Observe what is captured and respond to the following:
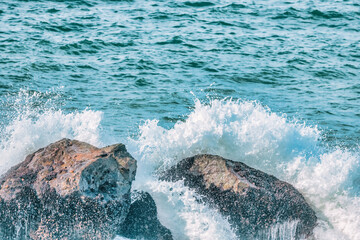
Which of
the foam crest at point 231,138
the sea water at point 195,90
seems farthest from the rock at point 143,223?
the foam crest at point 231,138

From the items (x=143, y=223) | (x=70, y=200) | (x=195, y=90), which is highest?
(x=70, y=200)

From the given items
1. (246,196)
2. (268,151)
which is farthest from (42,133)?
(268,151)

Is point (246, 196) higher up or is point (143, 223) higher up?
point (246, 196)

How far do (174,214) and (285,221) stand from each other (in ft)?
4.31

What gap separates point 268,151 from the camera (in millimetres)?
6953

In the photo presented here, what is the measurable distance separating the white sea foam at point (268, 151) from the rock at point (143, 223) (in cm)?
83

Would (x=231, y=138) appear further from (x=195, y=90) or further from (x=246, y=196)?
(x=195, y=90)

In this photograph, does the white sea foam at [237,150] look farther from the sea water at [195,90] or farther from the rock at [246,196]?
the rock at [246,196]

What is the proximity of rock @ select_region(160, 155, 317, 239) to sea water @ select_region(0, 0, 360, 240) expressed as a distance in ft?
0.44

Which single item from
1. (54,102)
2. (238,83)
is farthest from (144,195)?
(238,83)

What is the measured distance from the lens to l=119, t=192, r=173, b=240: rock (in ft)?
17.8

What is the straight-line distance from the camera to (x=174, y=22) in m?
14.4

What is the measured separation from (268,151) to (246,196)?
142 cm

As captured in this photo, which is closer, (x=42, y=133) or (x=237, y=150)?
(x=42, y=133)
